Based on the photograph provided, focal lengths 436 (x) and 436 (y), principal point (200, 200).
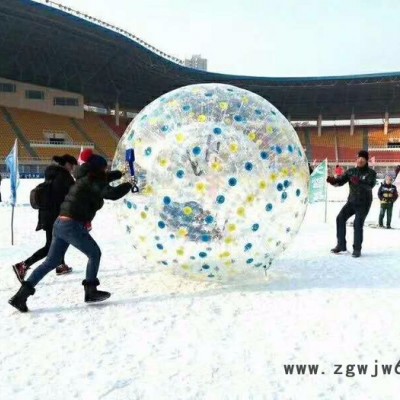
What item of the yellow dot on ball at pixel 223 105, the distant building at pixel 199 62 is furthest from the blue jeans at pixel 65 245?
the distant building at pixel 199 62

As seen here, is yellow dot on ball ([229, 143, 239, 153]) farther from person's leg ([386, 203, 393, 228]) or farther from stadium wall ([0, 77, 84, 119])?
stadium wall ([0, 77, 84, 119])

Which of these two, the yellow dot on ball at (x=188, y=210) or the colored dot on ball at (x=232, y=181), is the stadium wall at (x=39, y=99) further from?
the colored dot on ball at (x=232, y=181)

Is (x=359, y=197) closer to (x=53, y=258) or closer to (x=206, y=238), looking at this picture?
(x=206, y=238)

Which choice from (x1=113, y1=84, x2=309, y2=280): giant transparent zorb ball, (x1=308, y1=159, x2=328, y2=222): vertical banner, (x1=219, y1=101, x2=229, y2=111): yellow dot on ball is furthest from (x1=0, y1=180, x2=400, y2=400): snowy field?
(x1=308, y1=159, x2=328, y2=222): vertical banner

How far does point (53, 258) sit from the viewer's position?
3.99 meters

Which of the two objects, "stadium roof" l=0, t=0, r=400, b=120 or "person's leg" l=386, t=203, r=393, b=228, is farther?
"stadium roof" l=0, t=0, r=400, b=120

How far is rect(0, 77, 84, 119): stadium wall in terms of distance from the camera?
126 feet

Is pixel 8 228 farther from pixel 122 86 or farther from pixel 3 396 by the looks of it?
pixel 122 86

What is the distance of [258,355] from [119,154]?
2.60 meters

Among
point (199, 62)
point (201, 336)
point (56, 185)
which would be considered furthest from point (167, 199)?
point (199, 62)

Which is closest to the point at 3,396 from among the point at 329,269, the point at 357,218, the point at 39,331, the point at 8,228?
the point at 39,331

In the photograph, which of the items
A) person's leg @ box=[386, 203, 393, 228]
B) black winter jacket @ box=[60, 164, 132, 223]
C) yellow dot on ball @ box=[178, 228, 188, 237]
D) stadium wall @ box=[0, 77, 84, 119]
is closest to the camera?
black winter jacket @ box=[60, 164, 132, 223]

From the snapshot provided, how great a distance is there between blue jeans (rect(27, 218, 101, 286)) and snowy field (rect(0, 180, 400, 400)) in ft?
1.03

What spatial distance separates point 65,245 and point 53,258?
159 mm
